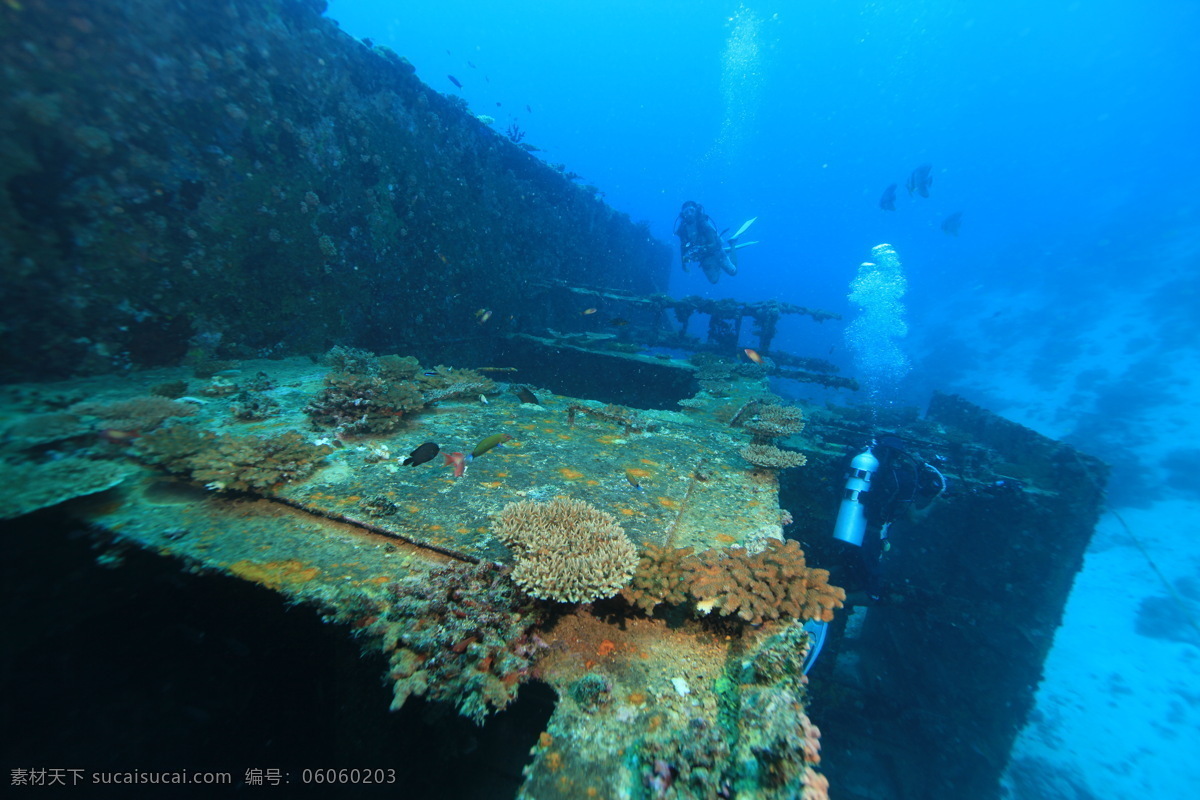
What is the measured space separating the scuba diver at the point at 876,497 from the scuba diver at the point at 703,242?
35.1ft

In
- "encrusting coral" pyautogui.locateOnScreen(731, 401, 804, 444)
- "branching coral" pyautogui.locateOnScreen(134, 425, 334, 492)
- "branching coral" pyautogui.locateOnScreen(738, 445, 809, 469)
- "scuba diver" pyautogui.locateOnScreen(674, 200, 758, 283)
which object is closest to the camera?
"branching coral" pyautogui.locateOnScreen(134, 425, 334, 492)

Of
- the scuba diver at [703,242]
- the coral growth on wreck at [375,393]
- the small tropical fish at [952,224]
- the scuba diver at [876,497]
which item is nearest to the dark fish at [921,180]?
the scuba diver at [703,242]

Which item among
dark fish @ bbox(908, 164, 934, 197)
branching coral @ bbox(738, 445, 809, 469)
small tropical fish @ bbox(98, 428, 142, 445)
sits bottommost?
small tropical fish @ bbox(98, 428, 142, 445)

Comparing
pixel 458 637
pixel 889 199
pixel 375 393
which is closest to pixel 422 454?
pixel 375 393

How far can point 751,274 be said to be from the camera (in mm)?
160750

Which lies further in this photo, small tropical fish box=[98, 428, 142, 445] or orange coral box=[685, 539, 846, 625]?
small tropical fish box=[98, 428, 142, 445]

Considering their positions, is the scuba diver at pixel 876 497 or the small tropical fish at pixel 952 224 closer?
the scuba diver at pixel 876 497

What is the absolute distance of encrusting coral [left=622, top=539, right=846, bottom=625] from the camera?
2654 mm

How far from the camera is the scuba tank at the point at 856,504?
6574mm

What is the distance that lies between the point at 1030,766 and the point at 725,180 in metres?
177

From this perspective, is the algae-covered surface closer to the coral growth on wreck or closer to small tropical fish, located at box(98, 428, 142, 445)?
small tropical fish, located at box(98, 428, 142, 445)

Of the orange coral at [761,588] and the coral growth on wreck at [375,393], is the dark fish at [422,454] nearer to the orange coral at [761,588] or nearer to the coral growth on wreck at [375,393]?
the coral growth on wreck at [375,393]

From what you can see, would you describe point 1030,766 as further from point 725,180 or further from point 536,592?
→ point 725,180

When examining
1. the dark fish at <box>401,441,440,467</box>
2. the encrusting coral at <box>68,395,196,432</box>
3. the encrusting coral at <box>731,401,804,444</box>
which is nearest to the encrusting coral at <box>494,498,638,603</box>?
the dark fish at <box>401,441,440,467</box>
